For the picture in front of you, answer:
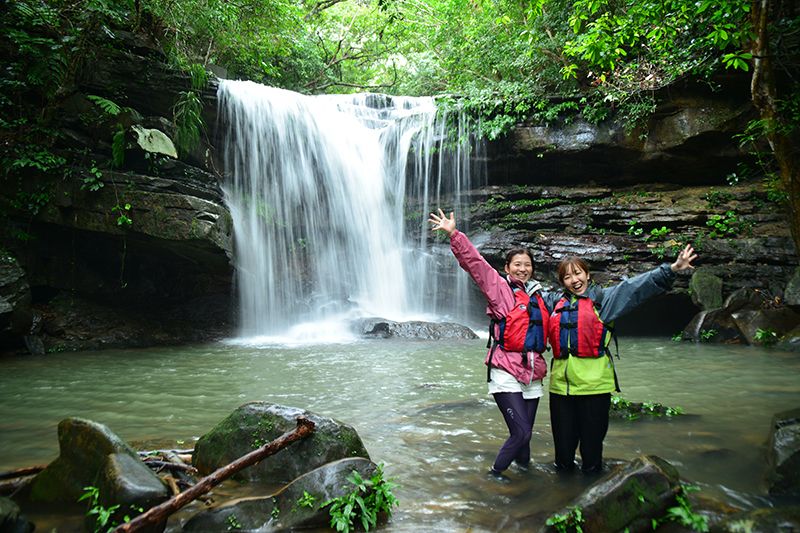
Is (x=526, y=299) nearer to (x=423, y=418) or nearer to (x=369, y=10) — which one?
(x=423, y=418)

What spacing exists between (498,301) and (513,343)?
305 millimetres

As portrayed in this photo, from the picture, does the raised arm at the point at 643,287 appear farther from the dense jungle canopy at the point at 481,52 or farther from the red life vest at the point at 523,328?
the dense jungle canopy at the point at 481,52

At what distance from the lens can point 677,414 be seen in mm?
4836

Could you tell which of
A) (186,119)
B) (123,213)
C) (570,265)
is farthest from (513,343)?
(186,119)

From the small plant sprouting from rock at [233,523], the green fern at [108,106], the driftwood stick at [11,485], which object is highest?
the green fern at [108,106]

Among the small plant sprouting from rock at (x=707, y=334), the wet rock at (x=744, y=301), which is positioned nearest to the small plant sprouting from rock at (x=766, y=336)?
the small plant sprouting from rock at (x=707, y=334)

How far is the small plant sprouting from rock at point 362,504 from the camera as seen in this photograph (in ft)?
8.72

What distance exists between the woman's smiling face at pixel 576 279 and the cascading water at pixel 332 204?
10251 mm

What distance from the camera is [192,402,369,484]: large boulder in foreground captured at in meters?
3.31

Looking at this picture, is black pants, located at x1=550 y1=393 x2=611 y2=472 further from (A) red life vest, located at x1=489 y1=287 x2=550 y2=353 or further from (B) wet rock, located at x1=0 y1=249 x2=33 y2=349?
(B) wet rock, located at x1=0 y1=249 x2=33 y2=349

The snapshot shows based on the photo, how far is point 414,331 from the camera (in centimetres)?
1154

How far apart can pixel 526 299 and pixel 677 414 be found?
2.65 meters

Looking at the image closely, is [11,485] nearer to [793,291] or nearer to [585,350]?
[585,350]

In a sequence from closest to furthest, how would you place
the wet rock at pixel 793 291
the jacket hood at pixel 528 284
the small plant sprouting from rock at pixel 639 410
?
the jacket hood at pixel 528 284 → the small plant sprouting from rock at pixel 639 410 → the wet rock at pixel 793 291
